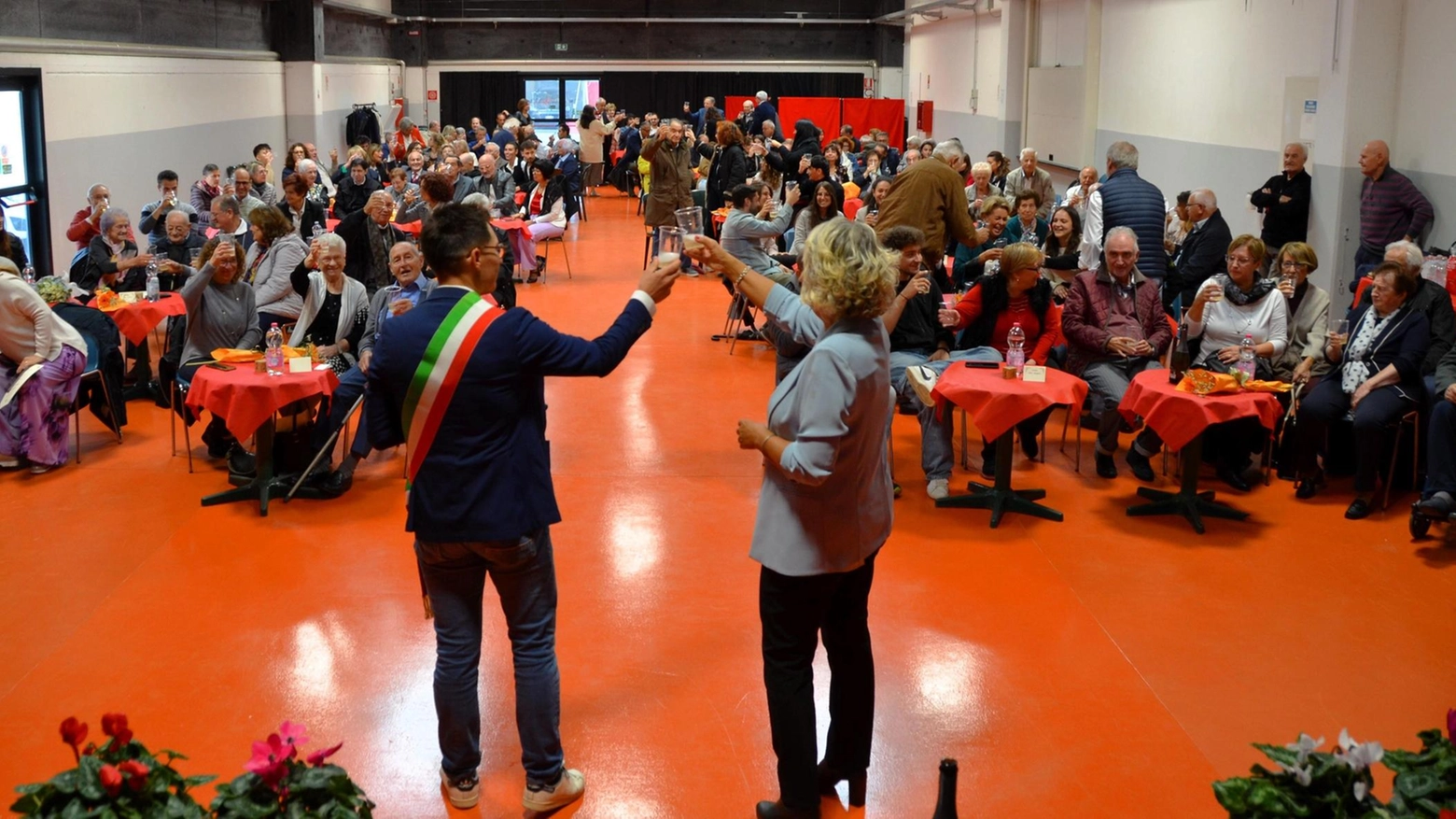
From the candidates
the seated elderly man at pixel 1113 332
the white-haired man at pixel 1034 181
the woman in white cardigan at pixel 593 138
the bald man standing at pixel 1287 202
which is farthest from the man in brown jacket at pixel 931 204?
the woman in white cardigan at pixel 593 138

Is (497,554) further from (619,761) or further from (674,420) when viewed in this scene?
(674,420)

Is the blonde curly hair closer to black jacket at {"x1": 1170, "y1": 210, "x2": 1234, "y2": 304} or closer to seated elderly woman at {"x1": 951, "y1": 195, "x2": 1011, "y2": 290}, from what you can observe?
seated elderly woman at {"x1": 951, "y1": 195, "x2": 1011, "y2": 290}

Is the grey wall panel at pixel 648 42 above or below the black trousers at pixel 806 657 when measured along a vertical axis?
above

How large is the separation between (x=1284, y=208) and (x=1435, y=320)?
109 inches

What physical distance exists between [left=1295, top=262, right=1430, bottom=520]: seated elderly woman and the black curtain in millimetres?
22092

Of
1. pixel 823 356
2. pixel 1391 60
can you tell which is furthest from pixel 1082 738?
pixel 1391 60

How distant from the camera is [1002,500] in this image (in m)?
5.76

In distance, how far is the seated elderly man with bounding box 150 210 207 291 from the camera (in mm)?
7949

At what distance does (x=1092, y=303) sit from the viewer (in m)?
6.46

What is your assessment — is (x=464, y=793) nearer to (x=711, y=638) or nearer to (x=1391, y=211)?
(x=711, y=638)

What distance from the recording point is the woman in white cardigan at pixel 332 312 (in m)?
6.18

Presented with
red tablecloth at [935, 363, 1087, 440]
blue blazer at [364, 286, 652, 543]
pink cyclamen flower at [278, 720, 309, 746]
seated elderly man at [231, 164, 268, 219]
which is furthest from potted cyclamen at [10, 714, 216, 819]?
seated elderly man at [231, 164, 268, 219]

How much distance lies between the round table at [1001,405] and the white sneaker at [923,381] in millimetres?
46

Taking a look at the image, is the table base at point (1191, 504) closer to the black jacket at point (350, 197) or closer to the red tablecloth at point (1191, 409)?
the red tablecloth at point (1191, 409)
